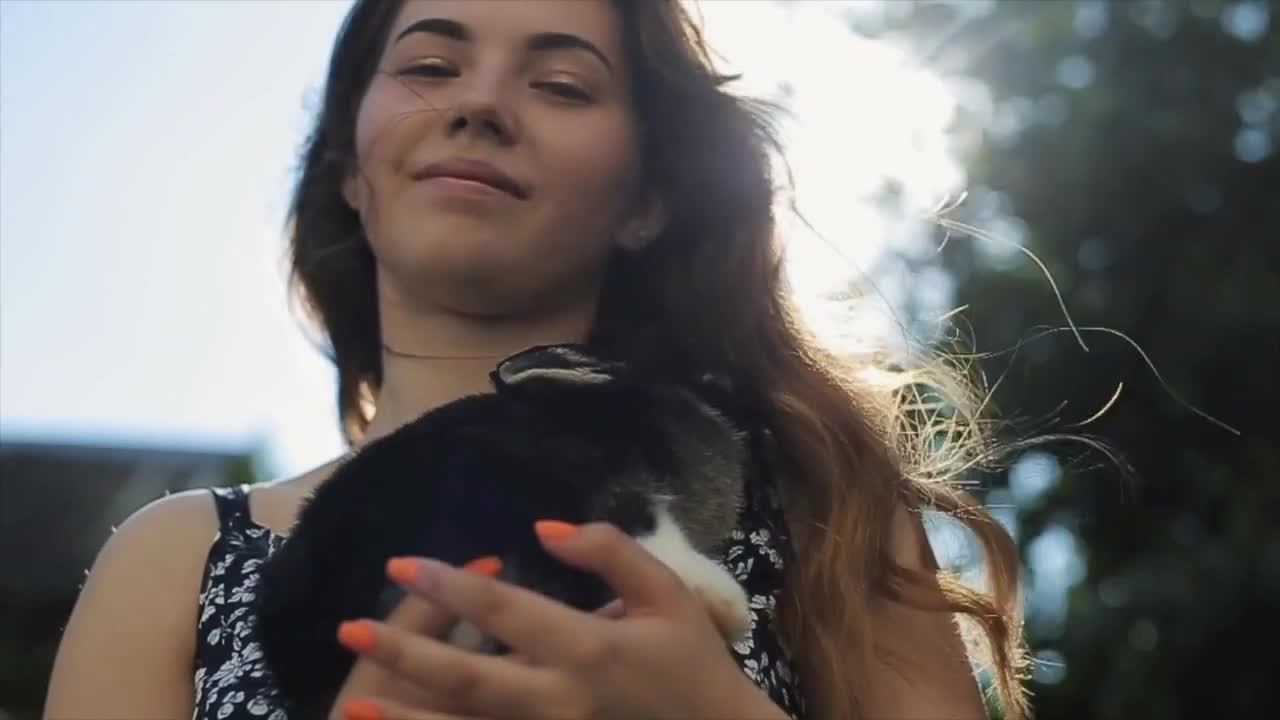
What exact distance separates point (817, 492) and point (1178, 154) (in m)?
5.45

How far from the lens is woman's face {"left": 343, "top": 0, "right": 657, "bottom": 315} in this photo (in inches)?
75.6

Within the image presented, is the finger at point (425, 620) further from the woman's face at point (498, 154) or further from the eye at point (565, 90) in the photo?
the eye at point (565, 90)

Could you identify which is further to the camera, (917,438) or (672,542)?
(917,438)

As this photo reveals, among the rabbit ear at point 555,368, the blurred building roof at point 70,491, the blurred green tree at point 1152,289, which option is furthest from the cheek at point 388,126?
the blurred building roof at point 70,491

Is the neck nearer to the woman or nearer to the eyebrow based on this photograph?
the woman

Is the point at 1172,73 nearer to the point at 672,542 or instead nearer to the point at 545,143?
the point at 545,143

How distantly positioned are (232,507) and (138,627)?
0.59 ft

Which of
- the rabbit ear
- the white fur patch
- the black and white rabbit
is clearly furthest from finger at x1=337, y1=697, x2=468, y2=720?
the rabbit ear

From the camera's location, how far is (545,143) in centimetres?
195

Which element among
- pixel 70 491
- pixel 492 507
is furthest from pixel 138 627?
pixel 70 491

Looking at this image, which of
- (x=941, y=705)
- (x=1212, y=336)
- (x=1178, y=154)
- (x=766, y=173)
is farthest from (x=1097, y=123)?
(x=941, y=705)

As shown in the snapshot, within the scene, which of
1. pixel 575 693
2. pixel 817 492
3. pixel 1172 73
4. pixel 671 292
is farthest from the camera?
pixel 1172 73

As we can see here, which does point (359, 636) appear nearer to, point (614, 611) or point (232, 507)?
point (614, 611)

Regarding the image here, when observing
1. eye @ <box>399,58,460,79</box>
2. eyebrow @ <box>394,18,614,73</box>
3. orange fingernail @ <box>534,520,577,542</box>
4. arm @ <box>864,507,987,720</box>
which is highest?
eyebrow @ <box>394,18,614,73</box>
